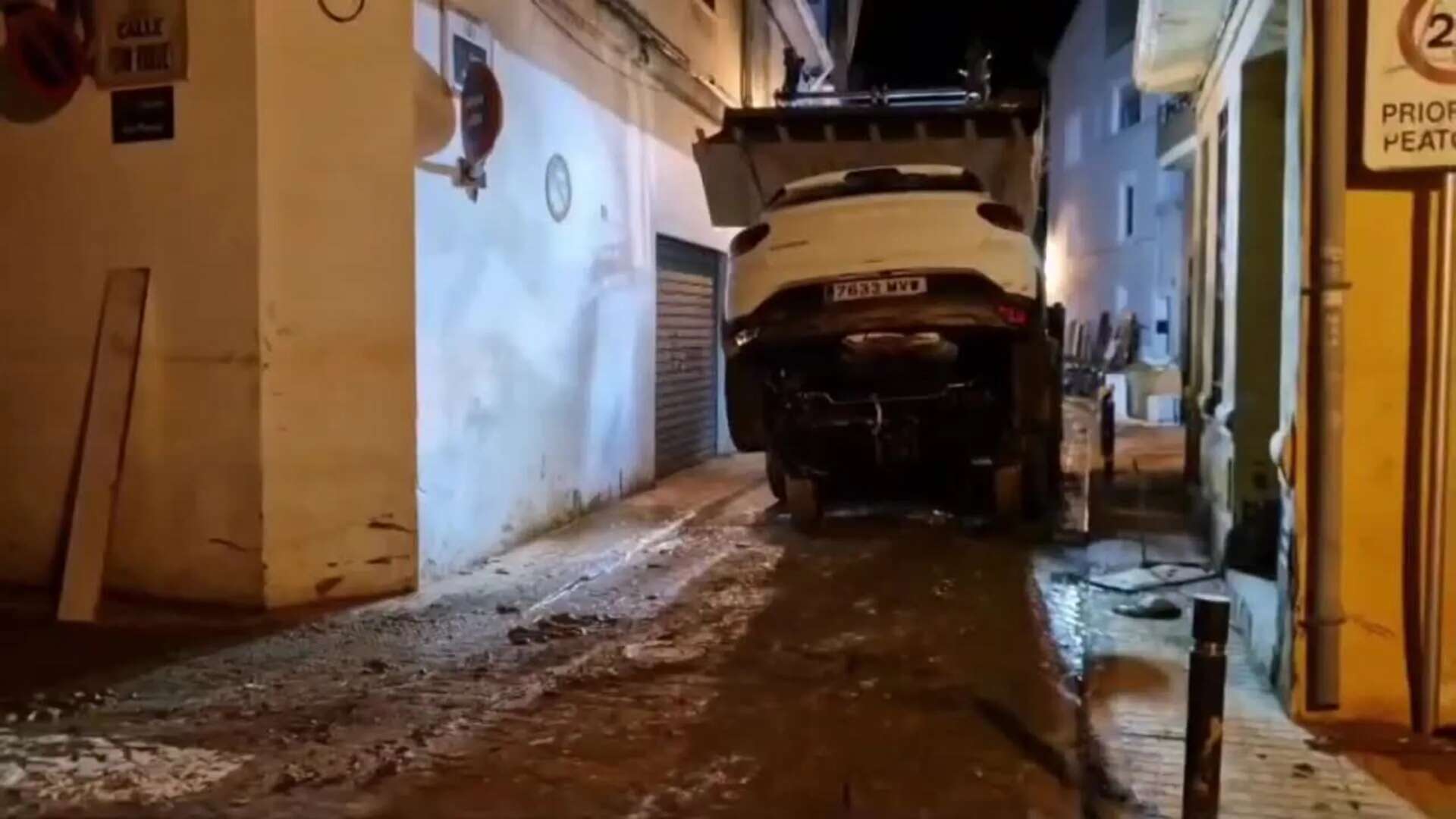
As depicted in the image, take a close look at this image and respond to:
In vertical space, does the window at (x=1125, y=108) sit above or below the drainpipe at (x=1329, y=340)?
above

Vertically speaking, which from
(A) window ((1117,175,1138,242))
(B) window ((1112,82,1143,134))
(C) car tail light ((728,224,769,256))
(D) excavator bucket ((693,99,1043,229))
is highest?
(B) window ((1112,82,1143,134))

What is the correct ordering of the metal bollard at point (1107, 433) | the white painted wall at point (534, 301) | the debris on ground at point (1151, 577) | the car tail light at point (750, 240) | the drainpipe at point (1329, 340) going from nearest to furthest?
1. the drainpipe at point (1329, 340)
2. the debris on ground at point (1151, 577)
3. the white painted wall at point (534, 301)
4. the car tail light at point (750, 240)
5. the metal bollard at point (1107, 433)

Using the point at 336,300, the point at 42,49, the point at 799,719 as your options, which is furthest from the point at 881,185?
the point at 42,49

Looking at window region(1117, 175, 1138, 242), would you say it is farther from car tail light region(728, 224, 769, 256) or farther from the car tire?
car tail light region(728, 224, 769, 256)

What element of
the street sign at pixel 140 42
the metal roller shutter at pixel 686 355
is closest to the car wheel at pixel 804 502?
the metal roller shutter at pixel 686 355

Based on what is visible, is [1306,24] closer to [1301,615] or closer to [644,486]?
[1301,615]

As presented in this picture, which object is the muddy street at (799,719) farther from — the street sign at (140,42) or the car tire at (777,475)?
the street sign at (140,42)

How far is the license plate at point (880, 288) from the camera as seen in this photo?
816 centimetres

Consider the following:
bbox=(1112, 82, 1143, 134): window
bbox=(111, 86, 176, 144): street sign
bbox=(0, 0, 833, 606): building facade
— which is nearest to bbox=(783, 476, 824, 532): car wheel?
bbox=(0, 0, 833, 606): building facade

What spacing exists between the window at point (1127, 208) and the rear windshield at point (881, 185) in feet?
78.4

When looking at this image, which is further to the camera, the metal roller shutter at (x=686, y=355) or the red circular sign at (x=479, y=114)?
the metal roller shutter at (x=686, y=355)

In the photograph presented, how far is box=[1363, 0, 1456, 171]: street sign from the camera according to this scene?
4.77 m

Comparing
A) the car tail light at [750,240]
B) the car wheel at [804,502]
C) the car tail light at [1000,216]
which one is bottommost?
the car wheel at [804,502]

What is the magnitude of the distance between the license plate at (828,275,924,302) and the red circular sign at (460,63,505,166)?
7.51 ft
